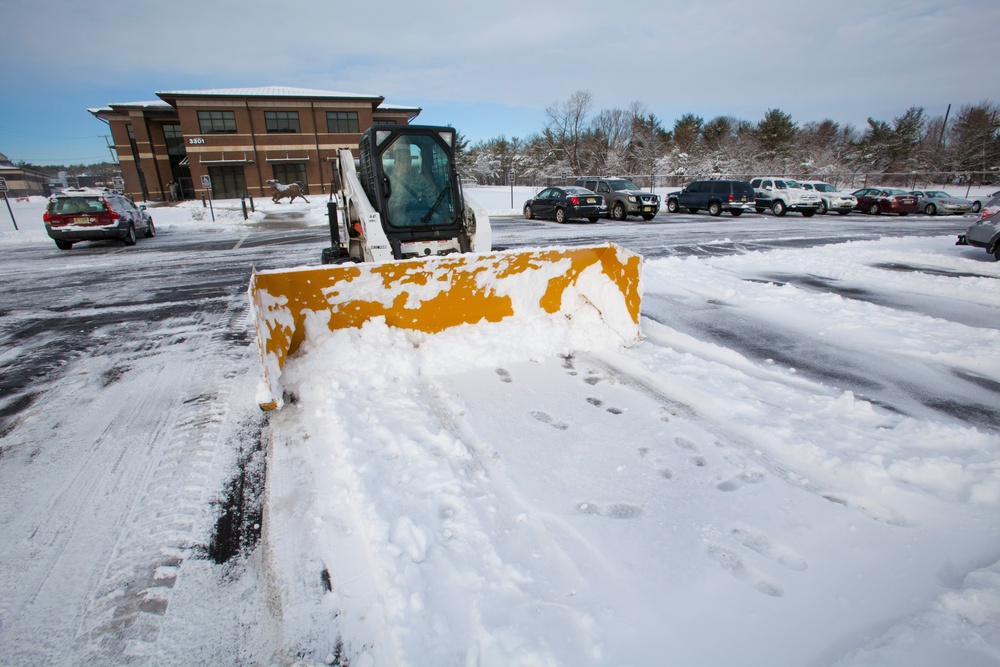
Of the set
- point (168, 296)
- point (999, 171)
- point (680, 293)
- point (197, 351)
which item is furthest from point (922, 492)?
point (999, 171)

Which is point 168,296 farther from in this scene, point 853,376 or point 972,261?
point 972,261

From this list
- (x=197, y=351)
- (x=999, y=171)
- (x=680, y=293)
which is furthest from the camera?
(x=999, y=171)

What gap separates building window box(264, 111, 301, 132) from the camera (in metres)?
32.8

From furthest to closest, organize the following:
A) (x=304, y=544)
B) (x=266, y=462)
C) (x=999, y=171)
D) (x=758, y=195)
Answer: (x=999, y=171)
(x=758, y=195)
(x=266, y=462)
(x=304, y=544)

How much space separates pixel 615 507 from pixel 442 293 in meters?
2.63

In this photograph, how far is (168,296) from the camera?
299 inches

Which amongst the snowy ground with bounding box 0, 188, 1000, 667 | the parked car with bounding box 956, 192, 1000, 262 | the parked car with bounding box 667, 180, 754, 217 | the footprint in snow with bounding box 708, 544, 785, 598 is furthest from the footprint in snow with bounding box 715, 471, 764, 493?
the parked car with bounding box 667, 180, 754, 217

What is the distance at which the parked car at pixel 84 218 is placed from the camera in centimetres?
1259

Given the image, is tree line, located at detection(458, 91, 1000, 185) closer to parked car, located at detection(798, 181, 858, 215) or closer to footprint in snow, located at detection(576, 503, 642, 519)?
parked car, located at detection(798, 181, 858, 215)

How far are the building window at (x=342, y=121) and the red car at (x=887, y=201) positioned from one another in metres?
32.8

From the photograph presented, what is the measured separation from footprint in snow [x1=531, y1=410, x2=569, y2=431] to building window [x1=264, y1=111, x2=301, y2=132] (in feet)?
121

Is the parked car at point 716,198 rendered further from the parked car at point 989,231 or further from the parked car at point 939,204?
the parked car at point 989,231

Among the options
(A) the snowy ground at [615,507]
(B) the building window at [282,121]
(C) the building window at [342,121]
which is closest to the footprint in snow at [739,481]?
(A) the snowy ground at [615,507]

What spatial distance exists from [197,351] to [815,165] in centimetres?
5595
